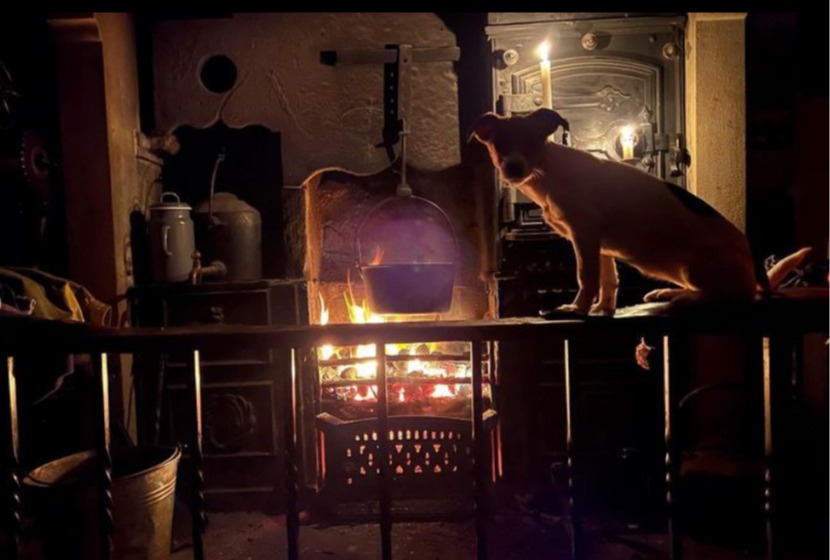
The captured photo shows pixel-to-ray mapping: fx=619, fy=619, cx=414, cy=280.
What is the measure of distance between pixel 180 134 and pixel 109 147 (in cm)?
108

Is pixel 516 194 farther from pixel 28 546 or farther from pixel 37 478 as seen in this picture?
pixel 28 546

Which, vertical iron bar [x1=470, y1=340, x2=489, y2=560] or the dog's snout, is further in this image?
the dog's snout

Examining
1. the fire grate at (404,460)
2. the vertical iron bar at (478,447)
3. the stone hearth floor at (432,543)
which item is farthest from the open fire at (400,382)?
the vertical iron bar at (478,447)

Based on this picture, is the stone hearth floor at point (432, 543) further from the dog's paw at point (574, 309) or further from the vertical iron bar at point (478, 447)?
the dog's paw at point (574, 309)

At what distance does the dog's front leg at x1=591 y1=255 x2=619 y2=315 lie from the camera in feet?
6.77

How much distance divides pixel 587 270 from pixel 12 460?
1.81 metres

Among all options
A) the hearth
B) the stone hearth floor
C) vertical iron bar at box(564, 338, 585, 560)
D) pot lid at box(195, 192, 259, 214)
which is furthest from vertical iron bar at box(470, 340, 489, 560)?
pot lid at box(195, 192, 259, 214)

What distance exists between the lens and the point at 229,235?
542 cm

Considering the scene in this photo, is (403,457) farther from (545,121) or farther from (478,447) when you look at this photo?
(545,121)

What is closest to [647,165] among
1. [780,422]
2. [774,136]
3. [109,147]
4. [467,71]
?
[774,136]

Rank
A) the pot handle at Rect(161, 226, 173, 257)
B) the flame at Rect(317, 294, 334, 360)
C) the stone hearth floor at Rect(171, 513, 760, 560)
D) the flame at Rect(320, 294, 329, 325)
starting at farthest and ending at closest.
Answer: the flame at Rect(320, 294, 329, 325) → the flame at Rect(317, 294, 334, 360) → the pot handle at Rect(161, 226, 173, 257) → the stone hearth floor at Rect(171, 513, 760, 560)

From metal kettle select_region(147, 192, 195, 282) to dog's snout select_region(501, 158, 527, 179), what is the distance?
3.94m

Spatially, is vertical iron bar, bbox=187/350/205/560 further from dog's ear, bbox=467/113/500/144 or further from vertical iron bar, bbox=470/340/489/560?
dog's ear, bbox=467/113/500/144

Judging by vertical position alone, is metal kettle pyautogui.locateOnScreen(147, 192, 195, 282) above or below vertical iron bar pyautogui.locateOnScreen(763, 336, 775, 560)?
above
